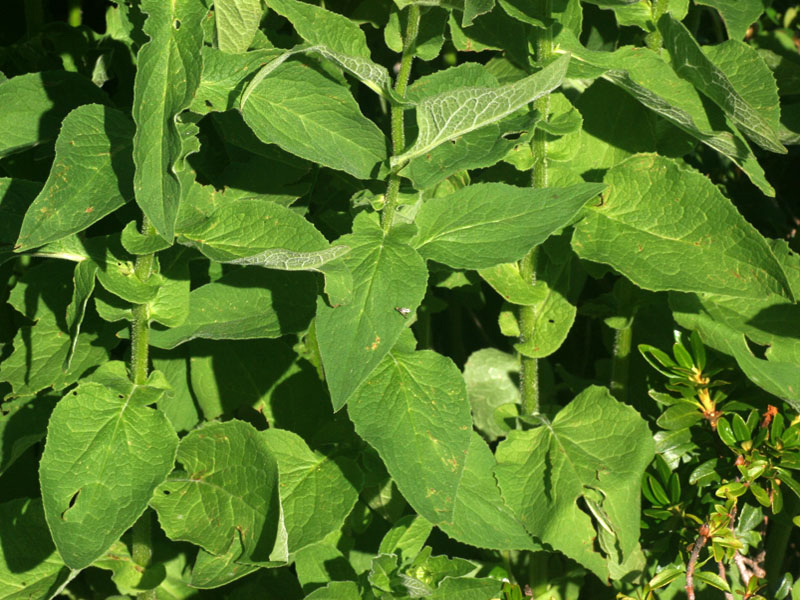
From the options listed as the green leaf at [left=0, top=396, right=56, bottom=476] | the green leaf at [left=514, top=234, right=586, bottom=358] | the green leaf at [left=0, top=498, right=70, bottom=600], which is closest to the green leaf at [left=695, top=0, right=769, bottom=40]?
the green leaf at [left=514, top=234, right=586, bottom=358]

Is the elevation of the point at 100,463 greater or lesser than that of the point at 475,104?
lesser

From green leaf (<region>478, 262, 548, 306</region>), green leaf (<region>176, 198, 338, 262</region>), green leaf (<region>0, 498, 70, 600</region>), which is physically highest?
green leaf (<region>176, 198, 338, 262</region>)

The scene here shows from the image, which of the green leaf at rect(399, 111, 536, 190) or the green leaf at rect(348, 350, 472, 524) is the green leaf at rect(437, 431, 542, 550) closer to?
the green leaf at rect(348, 350, 472, 524)

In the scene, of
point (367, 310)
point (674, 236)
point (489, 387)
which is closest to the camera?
point (367, 310)

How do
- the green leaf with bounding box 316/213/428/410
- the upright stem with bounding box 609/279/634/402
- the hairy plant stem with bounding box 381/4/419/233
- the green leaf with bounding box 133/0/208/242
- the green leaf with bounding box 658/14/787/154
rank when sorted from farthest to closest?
the upright stem with bounding box 609/279/634/402 → the green leaf with bounding box 658/14/787/154 → the hairy plant stem with bounding box 381/4/419/233 → the green leaf with bounding box 316/213/428/410 → the green leaf with bounding box 133/0/208/242

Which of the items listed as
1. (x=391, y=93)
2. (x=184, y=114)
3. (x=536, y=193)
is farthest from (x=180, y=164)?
(x=536, y=193)

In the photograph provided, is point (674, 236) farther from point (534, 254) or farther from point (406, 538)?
point (406, 538)

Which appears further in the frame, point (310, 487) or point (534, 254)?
point (534, 254)

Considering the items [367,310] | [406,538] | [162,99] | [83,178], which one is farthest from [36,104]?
[406,538]
